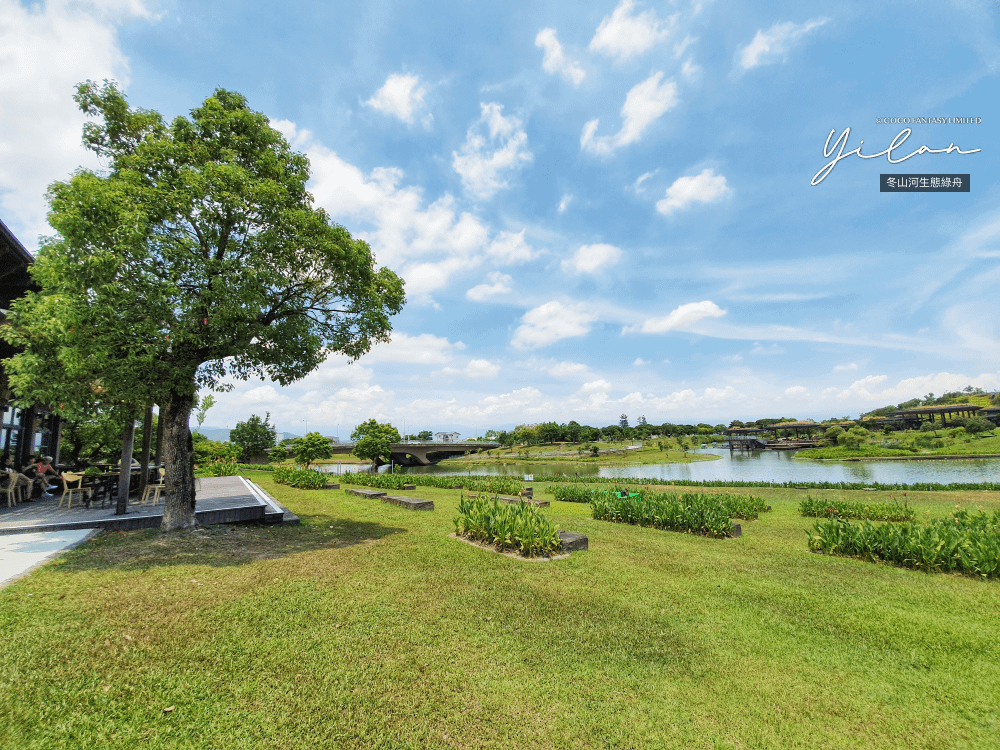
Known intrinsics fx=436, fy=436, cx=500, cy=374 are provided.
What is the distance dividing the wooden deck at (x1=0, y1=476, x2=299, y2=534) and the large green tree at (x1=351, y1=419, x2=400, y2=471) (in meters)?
29.7

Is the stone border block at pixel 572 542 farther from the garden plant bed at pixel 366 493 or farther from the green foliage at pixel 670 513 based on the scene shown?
the garden plant bed at pixel 366 493

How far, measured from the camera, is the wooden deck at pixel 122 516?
9.27m

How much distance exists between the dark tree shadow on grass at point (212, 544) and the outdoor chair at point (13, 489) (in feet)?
21.1

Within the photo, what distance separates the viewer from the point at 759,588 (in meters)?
6.54

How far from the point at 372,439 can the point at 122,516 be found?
3426 cm

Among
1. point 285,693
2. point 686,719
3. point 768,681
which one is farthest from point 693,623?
point 285,693

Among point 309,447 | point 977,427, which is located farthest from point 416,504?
point 977,427

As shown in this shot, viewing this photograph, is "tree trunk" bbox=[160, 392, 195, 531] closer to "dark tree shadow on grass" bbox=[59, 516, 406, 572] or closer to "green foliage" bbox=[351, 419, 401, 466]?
"dark tree shadow on grass" bbox=[59, 516, 406, 572]

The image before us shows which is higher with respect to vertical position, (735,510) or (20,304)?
(20,304)

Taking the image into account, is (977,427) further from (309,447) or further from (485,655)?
(485,655)

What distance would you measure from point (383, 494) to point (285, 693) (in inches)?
526

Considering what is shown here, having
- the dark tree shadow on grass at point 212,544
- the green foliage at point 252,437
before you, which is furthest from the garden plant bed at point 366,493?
the green foliage at point 252,437

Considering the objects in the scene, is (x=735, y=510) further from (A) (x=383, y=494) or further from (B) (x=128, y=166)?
(B) (x=128, y=166)

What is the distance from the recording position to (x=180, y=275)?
807 cm
